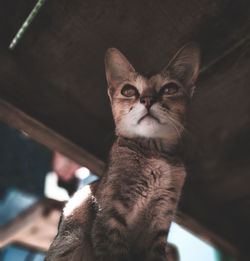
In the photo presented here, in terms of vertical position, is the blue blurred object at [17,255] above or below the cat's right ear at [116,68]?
below

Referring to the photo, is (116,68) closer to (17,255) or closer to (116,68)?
(116,68)

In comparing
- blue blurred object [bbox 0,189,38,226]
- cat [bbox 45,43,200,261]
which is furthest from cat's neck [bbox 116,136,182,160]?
blue blurred object [bbox 0,189,38,226]

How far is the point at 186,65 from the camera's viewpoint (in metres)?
1.61

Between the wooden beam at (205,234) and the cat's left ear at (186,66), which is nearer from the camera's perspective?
the cat's left ear at (186,66)

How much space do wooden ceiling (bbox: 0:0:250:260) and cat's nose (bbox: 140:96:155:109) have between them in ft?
1.41

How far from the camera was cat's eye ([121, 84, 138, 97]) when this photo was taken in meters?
1.58

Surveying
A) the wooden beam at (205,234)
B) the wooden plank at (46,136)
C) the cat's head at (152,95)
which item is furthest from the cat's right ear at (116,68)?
the wooden beam at (205,234)

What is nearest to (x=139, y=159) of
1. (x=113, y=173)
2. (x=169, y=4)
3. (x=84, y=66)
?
(x=113, y=173)

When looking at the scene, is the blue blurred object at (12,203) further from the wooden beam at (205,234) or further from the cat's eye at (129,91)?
the cat's eye at (129,91)

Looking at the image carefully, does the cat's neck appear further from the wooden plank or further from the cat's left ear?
the wooden plank

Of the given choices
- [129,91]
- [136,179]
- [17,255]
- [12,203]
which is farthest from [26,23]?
[12,203]

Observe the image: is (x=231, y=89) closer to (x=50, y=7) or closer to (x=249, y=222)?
(x=50, y=7)

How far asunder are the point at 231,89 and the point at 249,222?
1932 millimetres

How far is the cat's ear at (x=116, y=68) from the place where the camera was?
1551mm
